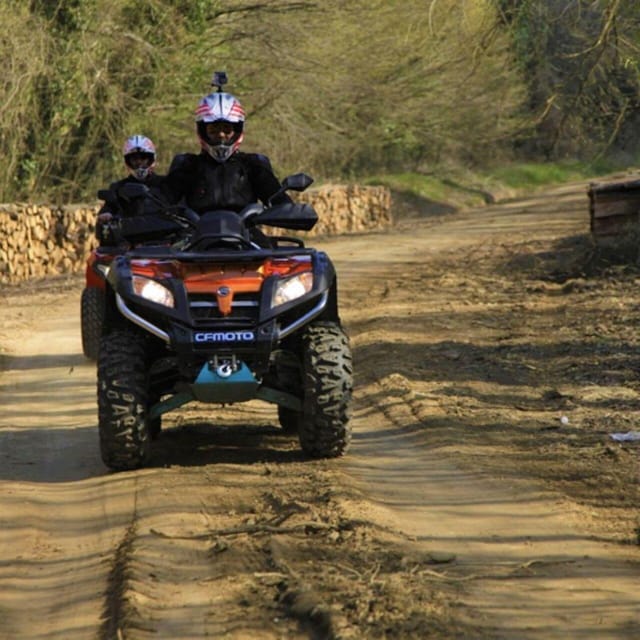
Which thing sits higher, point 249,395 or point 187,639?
point 249,395

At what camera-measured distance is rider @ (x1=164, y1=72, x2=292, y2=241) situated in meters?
9.01

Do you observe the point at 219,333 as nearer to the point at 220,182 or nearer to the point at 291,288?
the point at 291,288

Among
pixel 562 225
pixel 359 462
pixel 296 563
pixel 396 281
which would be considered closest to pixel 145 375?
pixel 359 462

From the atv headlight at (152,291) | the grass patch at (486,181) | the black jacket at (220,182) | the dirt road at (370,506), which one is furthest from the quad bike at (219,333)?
the grass patch at (486,181)

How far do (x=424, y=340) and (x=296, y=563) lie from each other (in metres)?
7.85

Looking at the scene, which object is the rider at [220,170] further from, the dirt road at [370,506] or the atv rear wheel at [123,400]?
the dirt road at [370,506]

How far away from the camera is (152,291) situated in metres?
7.96

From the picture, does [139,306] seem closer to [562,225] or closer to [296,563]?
[296,563]

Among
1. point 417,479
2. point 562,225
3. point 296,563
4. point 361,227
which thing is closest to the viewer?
point 296,563

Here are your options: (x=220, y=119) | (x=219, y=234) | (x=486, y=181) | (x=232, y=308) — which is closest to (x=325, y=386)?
(x=232, y=308)

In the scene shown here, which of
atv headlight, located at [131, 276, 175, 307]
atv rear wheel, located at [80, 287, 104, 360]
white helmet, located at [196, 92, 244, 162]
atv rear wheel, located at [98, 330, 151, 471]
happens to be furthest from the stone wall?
atv headlight, located at [131, 276, 175, 307]

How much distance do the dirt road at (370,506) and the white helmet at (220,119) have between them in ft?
6.15

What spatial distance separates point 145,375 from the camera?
814 centimetres

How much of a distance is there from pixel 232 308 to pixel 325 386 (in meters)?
0.69
